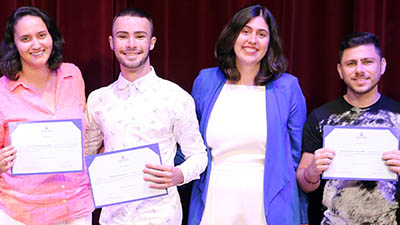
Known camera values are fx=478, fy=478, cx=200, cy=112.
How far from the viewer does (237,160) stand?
101 inches

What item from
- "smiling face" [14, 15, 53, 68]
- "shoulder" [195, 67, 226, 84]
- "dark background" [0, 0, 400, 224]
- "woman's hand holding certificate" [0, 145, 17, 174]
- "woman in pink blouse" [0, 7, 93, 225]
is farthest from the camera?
"dark background" [0, 0, 400, 224]

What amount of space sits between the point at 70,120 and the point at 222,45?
989mm

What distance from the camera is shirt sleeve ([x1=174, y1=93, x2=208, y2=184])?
8.04 ft

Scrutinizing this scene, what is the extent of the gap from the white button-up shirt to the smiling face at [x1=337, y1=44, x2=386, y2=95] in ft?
2.84

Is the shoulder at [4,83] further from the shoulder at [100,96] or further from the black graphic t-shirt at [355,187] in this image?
the black graphic t-shirt at [355,187]

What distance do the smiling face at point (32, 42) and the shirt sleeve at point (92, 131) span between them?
1.05 feet

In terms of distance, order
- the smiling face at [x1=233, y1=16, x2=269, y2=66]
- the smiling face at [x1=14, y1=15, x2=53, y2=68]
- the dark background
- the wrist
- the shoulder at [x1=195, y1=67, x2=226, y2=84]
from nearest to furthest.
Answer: the smiling face at [x1=14, y1=15, x2=53, y2=68], the wrist, the smiling face at [x1=233, y1=16, x2=269, y2=66], the shoulder at [x1=195, y1=67, x2=226, y2=84], the dark background

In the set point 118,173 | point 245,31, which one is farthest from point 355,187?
point 118,173

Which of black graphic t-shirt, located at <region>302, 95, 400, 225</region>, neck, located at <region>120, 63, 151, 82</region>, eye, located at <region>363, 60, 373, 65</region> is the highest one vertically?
eye, located at <region>363, 60, 373, 65</region>

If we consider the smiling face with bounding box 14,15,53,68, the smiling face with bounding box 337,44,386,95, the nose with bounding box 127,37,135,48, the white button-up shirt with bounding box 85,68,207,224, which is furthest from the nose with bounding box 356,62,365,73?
the smiling face with bounding box 14,15,53,68

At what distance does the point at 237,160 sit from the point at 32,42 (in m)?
1.22

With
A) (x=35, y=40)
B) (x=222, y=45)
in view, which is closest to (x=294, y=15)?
(x=222, y=45)

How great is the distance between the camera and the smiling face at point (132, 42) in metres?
2.43

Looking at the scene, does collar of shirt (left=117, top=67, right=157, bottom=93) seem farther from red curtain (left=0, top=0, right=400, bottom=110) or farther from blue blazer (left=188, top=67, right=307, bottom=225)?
red curtain (left=0, top=0, right=400, bottom=110)
